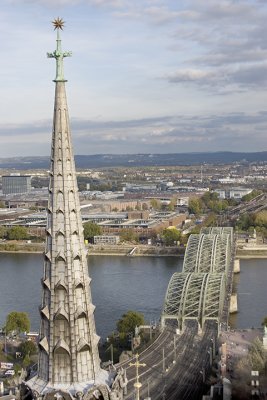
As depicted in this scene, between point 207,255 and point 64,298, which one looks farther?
point 207,255

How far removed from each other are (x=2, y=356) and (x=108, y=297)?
8.59 m

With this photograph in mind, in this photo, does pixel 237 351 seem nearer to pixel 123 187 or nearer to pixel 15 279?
pixel 15 279

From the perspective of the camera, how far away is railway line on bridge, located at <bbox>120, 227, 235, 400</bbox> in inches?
627

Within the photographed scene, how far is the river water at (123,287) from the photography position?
2634cm

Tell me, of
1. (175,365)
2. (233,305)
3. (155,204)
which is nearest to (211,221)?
(155,204)

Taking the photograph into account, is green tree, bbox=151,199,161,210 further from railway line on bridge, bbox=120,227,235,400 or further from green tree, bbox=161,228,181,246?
railway line on bridge, bbox=120,227,235,400

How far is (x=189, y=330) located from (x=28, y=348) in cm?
531

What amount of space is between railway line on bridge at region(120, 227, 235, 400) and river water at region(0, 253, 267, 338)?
1328mm

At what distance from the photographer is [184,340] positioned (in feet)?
69.2

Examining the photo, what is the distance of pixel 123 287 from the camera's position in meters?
32.0

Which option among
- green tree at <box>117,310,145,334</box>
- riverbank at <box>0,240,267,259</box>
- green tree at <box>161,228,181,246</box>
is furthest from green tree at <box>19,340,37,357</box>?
green tree at <box>161,228,181,246</box>

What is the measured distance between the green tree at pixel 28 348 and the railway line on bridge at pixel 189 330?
12.2ft

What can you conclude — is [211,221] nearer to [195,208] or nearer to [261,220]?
[261,220]

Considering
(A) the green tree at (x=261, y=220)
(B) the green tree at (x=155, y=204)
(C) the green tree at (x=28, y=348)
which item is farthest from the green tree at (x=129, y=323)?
(B) the green tree at (x=155, y=204)
